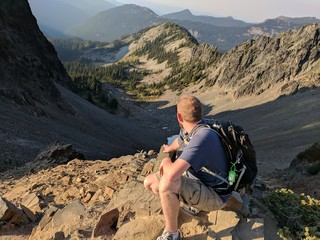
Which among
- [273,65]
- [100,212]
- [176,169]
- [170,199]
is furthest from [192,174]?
[273,65]

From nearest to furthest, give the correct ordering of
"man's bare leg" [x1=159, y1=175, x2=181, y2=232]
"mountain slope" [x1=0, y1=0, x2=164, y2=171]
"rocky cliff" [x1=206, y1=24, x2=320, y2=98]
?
"man's bare leg" [x1=159, y1=175, x2=181, y2=232] < "mountain slope" [x1=0, y1=0, x2=164, y2=171] < "rocky cliff" [x1=206, y1=24, x2=320, y2=98]

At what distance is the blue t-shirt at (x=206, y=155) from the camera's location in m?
5.81

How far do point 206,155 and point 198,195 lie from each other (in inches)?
31.9

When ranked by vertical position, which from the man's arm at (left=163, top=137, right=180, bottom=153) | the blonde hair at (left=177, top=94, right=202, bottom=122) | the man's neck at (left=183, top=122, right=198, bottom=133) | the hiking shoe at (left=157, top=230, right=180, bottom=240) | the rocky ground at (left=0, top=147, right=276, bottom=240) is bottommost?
the rocky ground at (left=0, top=147, right=276, bottom=240)

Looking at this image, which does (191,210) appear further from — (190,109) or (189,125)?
(190,109)

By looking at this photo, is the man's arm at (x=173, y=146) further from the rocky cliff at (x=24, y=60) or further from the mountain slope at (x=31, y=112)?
the rocky cliff at (x=24, y=60)

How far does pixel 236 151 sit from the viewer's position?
6363mm

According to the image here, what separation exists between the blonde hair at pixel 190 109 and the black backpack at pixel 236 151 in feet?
0.88

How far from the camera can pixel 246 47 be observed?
117 meters

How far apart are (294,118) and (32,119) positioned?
44.5 metres

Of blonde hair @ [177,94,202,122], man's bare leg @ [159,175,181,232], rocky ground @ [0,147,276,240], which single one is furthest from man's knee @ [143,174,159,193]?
blonde hair @ [177,94,202,122]

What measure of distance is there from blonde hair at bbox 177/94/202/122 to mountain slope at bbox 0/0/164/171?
1679 centimetres

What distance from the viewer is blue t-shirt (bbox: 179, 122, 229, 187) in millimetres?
5812

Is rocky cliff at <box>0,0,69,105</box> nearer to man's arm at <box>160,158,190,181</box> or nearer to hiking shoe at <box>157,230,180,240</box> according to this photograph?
hiking shoe at <box>157,230,180,240</box>
